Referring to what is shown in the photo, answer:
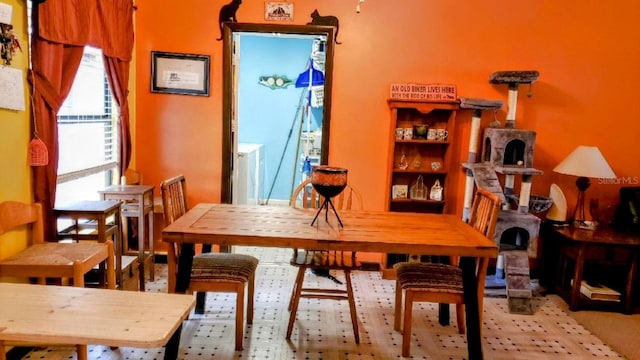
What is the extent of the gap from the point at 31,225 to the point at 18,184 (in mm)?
230

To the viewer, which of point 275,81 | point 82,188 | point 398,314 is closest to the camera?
point 398,314

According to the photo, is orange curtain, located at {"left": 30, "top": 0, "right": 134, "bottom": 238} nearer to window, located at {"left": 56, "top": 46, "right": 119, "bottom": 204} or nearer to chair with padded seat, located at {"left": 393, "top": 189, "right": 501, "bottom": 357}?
window, located at {"left": 56, "top": 46, "right": 119, "bottom": 204}

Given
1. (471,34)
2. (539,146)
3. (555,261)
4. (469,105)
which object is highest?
(471,34)

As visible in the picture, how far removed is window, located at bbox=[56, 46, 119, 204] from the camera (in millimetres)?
2930

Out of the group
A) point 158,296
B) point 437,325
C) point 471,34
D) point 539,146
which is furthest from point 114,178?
point 539,146

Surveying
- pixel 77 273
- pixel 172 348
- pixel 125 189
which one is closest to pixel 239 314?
pixel 172 348

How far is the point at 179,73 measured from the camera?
3.71m

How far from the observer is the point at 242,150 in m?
4.88

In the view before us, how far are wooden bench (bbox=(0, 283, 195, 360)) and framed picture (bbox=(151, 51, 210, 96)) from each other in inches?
92.1

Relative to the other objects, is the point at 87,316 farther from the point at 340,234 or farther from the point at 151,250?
the point at 151,250

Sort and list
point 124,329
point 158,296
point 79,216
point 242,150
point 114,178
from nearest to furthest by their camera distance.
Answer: point 124,329 < point 158,296 < point 79,216 < point 114,178 < point 242,150

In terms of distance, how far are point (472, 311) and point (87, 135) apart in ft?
8.91

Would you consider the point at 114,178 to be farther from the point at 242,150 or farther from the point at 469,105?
the point at 469,105

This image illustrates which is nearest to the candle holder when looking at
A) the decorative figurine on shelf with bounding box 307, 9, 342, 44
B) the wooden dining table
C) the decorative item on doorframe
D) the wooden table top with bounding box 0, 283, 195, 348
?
the wooden dining table
